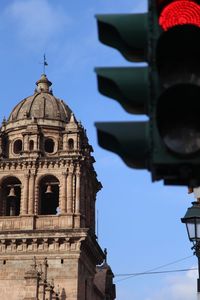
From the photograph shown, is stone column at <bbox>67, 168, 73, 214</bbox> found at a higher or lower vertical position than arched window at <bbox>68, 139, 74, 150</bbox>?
lower

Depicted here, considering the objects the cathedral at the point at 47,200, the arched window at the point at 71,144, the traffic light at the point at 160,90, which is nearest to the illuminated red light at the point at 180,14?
the traffic light at the point at 160,90

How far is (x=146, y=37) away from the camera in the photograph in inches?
166

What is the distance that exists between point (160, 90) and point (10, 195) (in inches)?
1478

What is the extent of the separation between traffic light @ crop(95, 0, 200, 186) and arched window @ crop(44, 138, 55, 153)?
37666mm

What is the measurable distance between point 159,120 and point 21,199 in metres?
36.4

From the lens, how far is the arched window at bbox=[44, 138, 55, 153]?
1650 inches

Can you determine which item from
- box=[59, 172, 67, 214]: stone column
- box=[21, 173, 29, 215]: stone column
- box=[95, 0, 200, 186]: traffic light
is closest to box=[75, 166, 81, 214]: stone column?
box=[59, 172, 67, 214]: stone column

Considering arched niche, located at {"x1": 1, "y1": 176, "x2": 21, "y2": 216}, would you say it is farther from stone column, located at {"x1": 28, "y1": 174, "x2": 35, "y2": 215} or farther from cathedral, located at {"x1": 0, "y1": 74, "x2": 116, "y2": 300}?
stone column, located at {"x1": 28, "y1": 174, "x2": 35, "y2": 215}

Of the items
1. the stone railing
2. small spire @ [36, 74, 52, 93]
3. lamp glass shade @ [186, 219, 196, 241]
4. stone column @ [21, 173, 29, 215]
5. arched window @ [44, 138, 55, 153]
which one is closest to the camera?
lamp glass shade @ [186, 219, 196, 241]

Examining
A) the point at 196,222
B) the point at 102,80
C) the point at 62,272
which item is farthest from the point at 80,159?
the point at 102,80

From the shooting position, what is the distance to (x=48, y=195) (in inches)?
1626

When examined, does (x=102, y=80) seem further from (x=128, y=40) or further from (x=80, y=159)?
(x=80, y=159)

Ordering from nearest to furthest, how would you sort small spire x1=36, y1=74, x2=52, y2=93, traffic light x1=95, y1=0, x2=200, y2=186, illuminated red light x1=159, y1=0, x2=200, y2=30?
traffic light x1=95, y1=0, x2=200, y2=186 < illuminated red light x1=159, y1=0, x2=200, y2=30 < small spire x1=36, y1=74, x2=52, y2=93

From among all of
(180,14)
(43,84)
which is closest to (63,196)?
(43,84)
